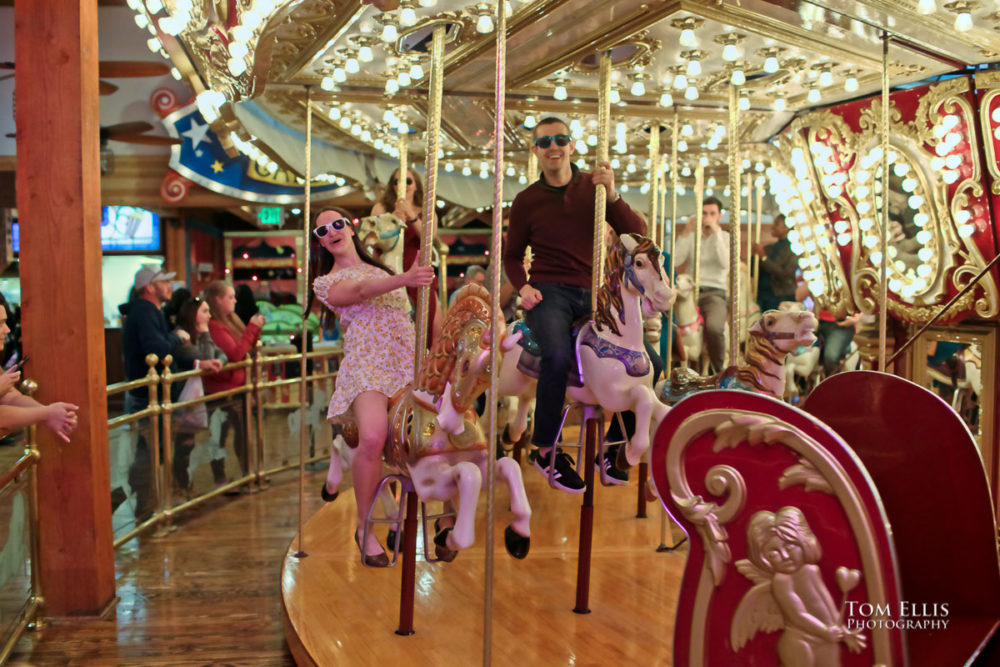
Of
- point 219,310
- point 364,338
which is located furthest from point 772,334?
point 219,310

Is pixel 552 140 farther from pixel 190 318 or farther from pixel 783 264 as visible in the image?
pixel 783 264

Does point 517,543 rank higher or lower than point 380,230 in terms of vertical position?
lower

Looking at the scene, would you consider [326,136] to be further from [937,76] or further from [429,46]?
[937,76]

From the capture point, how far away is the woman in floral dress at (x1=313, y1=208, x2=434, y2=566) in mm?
2936

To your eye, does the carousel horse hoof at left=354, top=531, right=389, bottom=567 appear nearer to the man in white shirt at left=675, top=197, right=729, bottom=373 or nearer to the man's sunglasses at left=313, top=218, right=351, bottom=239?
the man's sunglasses at left=313, top=218, right=351, bottom=239

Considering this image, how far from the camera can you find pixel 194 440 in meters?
4.88

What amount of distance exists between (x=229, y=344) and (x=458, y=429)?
326 centimetres

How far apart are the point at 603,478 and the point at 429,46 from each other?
6.72 feet

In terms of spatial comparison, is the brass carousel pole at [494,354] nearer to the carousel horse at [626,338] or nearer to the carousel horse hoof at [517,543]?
the carousel horse hoof at [517,543]

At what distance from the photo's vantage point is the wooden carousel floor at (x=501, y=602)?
273 cm

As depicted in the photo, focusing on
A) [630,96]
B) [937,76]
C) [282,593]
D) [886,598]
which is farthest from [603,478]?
[937,76]

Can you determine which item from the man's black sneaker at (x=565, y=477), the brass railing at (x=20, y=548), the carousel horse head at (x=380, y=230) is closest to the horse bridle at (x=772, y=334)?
the man's black sneaker at (x=565, y=477)

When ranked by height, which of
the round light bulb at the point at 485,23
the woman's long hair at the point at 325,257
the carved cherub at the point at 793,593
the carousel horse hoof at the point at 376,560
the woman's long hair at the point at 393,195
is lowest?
the carousel horse hoof at the point at 376,560

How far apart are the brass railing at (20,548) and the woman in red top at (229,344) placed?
190 centimetres
